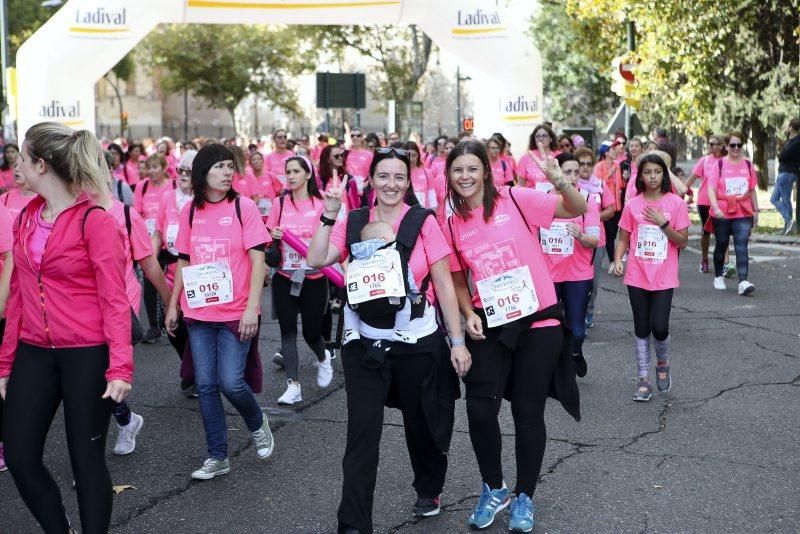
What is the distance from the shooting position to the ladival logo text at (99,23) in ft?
48.8

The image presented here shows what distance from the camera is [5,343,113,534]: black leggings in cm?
390

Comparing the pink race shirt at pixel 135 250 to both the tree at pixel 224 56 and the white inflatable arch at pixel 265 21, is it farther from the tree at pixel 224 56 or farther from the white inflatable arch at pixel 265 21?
the tree at pixel 224 56

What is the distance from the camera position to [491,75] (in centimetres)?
1558

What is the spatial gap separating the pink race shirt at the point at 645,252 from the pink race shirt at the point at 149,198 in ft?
15.2

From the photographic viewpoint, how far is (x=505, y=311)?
4.72 meters

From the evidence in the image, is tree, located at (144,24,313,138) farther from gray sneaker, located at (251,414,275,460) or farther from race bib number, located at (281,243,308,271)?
gray sneaker, located at (251,414,275,460)

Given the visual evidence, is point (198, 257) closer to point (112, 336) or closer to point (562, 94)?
point (112, 336)

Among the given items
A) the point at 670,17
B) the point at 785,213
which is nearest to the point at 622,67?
the point at 670,17

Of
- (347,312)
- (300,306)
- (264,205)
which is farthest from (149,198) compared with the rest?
(347,312)

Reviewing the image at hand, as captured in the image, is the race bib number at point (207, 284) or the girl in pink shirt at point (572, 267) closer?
the race bib number at point (207, 284)

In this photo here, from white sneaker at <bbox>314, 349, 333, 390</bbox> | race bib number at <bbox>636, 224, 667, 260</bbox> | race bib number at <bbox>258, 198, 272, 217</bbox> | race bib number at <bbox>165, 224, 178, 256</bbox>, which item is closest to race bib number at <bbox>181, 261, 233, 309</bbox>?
race bib number at <bbox>165, 224, 178, 256</bbox>

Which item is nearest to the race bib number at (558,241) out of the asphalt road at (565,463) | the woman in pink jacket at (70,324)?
the asphalt road at (565,463)

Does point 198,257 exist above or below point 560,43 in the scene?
below

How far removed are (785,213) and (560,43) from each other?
27340 millimetres
